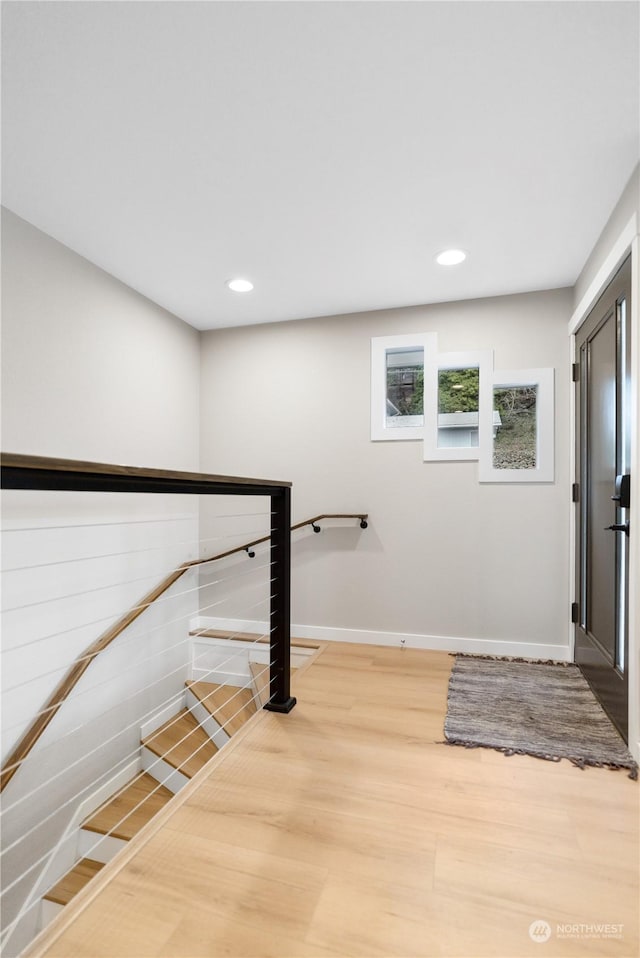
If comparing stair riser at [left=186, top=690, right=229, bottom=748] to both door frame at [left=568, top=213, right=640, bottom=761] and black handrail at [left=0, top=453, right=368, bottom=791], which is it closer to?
black handrail at [left=0, top=453, right=368, bottom=791]

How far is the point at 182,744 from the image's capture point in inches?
120

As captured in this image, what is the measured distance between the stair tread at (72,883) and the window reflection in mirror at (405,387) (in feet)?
9.90

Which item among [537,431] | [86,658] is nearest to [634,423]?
[537,431]

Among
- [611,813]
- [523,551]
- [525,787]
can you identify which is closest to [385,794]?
[525,787]

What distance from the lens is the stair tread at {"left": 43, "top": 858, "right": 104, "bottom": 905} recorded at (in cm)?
231

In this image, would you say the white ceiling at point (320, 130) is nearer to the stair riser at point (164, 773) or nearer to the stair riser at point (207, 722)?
the stair riser at point (207, 722)

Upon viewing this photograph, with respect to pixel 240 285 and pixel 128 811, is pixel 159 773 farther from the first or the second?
pixel 240 285

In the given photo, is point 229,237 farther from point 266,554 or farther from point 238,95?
point 266,554

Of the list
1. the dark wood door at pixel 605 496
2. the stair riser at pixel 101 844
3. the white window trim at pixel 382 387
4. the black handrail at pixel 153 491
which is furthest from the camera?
the white window trim at pixel 382 387

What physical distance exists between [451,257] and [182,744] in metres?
3.35

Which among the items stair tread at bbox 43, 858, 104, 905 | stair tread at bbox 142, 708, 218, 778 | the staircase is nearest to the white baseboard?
the staircase

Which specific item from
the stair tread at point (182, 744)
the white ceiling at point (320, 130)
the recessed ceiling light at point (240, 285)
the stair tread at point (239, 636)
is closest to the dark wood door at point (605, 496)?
the white ceiling at point (320, 130)

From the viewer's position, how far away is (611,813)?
1.53 meters

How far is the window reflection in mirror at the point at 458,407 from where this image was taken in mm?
3104
